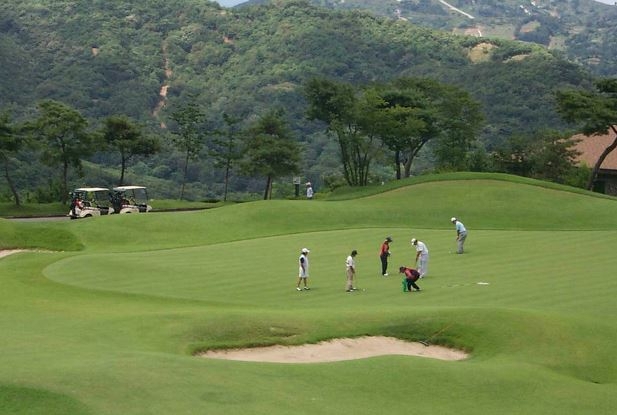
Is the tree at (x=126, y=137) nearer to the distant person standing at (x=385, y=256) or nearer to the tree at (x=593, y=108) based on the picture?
the tree at (x=593, y=108)

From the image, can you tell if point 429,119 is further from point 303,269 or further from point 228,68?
point 228,68

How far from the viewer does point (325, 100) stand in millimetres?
70375

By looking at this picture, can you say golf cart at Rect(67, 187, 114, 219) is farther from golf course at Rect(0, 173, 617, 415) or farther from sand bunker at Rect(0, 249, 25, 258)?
sand bunker at Rect(0, 249, 25, 258)

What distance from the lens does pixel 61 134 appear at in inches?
2430

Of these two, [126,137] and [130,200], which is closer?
[130,200]

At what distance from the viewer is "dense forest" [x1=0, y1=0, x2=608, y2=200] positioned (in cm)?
11269

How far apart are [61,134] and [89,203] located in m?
8.11

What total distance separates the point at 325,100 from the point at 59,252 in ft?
111

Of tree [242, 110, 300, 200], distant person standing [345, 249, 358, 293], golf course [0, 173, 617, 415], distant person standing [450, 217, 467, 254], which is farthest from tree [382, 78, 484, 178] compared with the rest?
distant person standing [345, 249, 358, 293]

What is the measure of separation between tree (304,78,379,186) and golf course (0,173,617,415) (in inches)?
625

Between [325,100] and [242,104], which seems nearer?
[325,100]

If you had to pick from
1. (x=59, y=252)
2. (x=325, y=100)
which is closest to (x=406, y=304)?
(x=59, y=252)

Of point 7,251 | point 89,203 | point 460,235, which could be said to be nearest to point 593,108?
point 460,235

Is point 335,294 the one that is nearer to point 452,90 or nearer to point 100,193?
point 100,193
